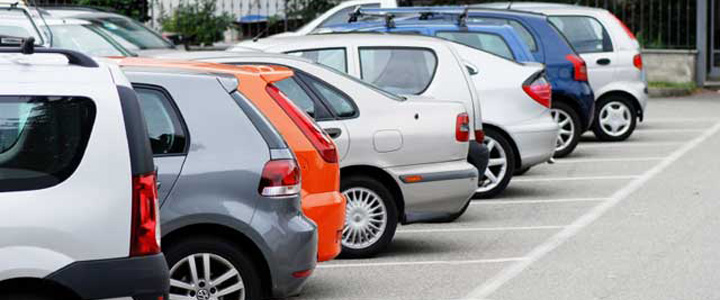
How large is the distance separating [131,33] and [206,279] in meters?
13.1

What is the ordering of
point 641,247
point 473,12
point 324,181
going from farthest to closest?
point 473,12 → point 641,247 → point 324,181

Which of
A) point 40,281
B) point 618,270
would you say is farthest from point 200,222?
point 618,270

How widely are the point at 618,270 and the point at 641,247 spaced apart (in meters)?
1.00

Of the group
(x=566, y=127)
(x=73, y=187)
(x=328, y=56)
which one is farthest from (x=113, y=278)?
(x=566, y=127)

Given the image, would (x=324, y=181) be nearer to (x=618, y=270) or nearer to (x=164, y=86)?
(x=164, y=86)

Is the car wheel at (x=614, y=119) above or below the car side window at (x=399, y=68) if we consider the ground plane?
below

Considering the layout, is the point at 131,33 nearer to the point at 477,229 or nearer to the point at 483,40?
the point at 483,40

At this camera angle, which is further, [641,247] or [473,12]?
[473,12]

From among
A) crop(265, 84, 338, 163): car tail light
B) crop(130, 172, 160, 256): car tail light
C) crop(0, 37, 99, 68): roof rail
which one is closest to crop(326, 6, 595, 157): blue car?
crop(265, 84, 338, 163): car tail light

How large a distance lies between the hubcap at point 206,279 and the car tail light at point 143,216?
1.83 m

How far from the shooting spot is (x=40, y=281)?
550 centimetres

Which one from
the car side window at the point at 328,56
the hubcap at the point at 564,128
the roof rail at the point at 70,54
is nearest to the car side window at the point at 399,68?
→ the car side window at the point at 328,56

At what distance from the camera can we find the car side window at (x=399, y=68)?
38.4 ft

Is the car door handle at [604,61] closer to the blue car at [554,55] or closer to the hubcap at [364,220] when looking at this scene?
the blue car at [554,55]
